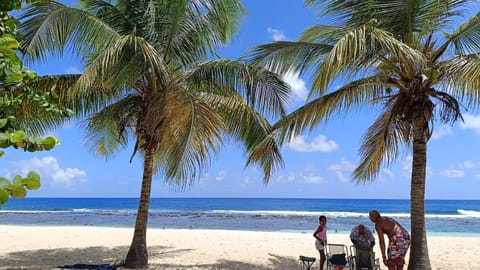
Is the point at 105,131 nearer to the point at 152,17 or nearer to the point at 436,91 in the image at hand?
the point at 152,17

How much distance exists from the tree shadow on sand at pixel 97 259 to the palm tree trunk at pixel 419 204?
2659 mm

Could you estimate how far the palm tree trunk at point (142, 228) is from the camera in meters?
8.65

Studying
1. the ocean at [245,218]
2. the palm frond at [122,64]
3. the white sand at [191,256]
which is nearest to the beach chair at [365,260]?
the white sand at [191,256]

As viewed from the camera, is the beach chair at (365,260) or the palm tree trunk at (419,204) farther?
the palm tree trunk at (419,204)

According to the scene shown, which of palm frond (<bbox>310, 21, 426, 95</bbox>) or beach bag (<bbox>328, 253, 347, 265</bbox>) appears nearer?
palm frond (<bbox>310, 21, 426, 95</bbox>)

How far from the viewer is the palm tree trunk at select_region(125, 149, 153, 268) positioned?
28.4ft

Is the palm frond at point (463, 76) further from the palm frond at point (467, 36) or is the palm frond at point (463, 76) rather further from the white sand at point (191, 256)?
the white sand at point (191, 256)

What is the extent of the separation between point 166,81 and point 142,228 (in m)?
3.07

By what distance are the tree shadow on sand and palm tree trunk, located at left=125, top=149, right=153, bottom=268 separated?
0.30 m

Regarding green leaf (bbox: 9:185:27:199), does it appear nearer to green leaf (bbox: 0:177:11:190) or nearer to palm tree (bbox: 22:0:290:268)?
green leaf (bbox: 0:177:11:190)

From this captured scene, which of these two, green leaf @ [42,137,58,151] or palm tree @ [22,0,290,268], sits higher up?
palm tree @ [22,0,290,268]

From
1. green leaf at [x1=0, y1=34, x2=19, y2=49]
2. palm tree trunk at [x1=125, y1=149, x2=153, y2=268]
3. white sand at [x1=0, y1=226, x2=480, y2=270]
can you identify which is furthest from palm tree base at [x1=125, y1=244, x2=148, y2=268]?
green leaf at [x1=0, y1=34, x2=19, y2=49]

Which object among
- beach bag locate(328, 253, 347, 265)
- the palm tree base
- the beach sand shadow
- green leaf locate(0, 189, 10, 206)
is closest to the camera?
green leaf locate(0, 189, 10, 206)

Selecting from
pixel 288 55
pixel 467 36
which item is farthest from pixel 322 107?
pixel 467 36
